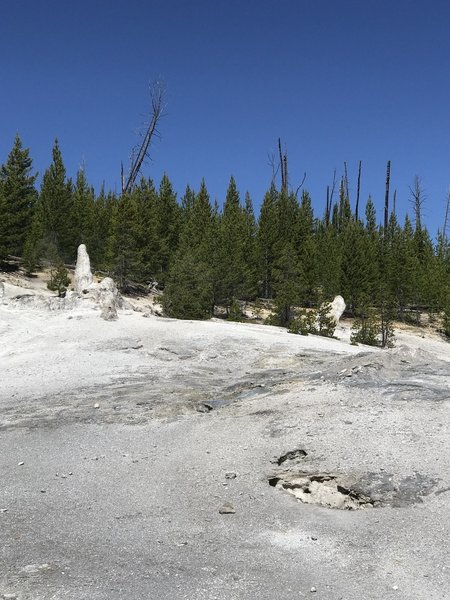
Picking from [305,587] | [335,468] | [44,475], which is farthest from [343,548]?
[44,475]

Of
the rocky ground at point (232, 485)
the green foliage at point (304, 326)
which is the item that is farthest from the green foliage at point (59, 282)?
the rocky ground at point (232, 485)

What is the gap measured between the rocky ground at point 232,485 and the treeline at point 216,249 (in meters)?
20.7

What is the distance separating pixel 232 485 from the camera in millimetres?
7324

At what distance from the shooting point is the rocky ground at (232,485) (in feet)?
16.5

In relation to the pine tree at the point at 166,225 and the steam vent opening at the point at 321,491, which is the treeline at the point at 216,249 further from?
the steam vent opening at the point at 321,491

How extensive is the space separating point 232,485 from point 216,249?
32284 mm

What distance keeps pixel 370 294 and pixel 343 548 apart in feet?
123

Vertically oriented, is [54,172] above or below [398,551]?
above

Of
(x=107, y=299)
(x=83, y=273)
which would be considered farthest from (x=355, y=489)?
(x=83, y=273)

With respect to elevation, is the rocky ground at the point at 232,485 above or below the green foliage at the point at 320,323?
below

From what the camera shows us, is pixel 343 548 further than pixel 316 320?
No

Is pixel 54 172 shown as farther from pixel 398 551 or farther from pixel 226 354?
pixel 398 551

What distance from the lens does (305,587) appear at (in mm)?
4812

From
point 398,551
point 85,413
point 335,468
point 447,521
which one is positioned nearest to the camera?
point 398,551
